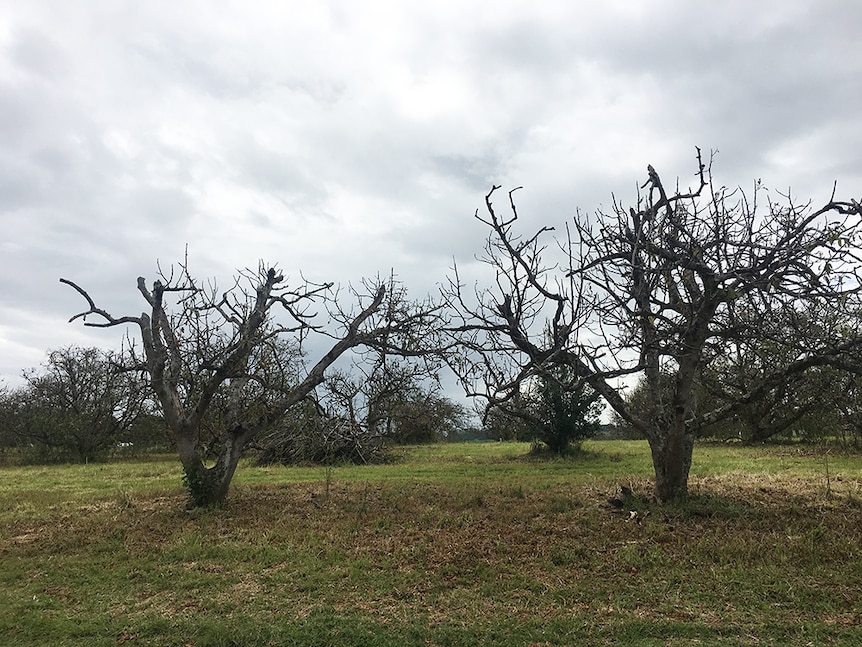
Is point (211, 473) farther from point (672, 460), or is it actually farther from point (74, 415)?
point (74, 415)

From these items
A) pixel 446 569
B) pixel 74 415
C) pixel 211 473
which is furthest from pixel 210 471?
pixel 74 415

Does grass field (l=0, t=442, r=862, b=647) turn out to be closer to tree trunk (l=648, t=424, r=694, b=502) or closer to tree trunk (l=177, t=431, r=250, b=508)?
tree trunk (l=648, t=424, r=694, b=502)

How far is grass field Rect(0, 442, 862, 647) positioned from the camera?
5344 mm

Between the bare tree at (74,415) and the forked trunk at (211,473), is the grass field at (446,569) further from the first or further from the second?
the bare tree at (74,415)

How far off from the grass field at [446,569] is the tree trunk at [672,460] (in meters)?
0.39

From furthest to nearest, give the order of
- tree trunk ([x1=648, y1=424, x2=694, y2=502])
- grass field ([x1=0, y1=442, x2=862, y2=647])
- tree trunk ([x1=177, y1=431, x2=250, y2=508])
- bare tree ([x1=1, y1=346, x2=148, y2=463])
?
bare tree ([x1=1, y1=346, x2=148, y2=463]) → tree trunk ([x1=177, y1=431, x2=250, y2=508]) → tree trunk ([x1=648, y1=424, x2=694, y2=502]) → grass field ([x1=0, y1=442, x2=862, y2=647])

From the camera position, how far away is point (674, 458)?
407 inches

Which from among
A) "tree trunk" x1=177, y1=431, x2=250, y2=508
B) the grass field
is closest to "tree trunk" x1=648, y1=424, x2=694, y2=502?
the grass field

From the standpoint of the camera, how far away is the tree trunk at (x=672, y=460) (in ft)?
33.5

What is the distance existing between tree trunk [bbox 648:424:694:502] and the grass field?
1.28ft

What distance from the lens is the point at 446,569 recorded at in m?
7.09

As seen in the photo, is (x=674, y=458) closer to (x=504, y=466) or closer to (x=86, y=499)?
(x=504, y=466)

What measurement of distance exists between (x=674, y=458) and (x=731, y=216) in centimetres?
447

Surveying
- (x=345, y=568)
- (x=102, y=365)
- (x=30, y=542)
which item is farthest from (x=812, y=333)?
(x=102, y=365)
